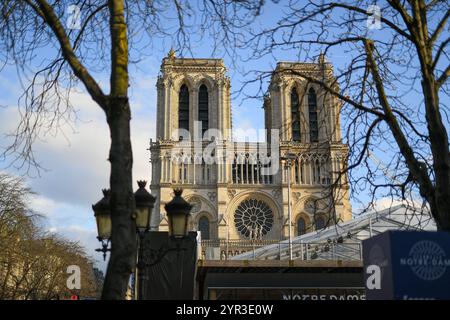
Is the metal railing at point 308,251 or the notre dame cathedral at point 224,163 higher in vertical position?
the notre dame cathedral at point 224,163

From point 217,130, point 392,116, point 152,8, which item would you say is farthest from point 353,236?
point 217,130

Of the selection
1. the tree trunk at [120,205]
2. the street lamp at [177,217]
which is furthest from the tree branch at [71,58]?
the street lamp at [177,217]

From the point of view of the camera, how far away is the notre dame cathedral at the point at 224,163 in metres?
52.0

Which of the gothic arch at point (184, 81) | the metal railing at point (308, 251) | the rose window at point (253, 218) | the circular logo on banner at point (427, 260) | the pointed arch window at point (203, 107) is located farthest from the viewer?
the gothic arch at point (184, 81)

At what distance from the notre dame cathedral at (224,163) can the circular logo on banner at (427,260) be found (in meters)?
45.4

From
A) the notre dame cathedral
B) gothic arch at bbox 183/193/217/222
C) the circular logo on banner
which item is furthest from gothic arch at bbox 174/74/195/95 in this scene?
the circular logo on banner

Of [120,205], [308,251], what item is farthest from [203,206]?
[120,205]

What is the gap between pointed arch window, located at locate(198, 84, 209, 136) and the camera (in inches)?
2144

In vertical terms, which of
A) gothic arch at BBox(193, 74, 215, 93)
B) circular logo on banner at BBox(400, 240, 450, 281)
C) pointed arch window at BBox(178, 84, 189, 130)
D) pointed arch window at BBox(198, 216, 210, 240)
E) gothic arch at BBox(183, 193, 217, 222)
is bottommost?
circular logo on banner at BBox(400, 240, 450, 281)

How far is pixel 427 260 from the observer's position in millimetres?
5508

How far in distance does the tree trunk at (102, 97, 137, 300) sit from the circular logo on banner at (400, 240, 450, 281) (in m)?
2.48

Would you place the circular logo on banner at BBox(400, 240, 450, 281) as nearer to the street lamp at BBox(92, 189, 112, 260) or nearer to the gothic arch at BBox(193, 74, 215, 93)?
the street lamp at BBox(92, 189, 112, 260)

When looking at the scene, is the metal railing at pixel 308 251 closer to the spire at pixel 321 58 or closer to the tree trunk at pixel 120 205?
the spire at pixel 321 58

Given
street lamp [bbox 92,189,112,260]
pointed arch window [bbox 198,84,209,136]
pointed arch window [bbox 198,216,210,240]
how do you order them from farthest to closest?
1. pointed arch window [bbox 198,84,209,136]
2. pointed arch window [bbox 198,216,210,240]
3. street lamp [bbox 92,189,112,260]
